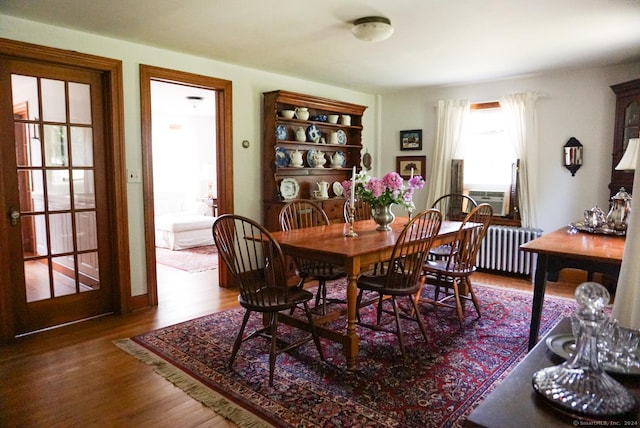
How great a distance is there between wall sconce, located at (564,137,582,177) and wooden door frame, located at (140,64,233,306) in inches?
143

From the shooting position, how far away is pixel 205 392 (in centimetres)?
231

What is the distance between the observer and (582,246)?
2.57 m

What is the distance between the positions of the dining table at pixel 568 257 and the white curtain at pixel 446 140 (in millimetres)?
2688

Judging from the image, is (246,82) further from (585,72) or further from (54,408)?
(585,72)

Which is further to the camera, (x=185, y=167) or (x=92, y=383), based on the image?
(x=185, y=167)

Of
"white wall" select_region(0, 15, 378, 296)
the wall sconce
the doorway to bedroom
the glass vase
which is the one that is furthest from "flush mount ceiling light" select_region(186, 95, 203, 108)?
the wall sconce

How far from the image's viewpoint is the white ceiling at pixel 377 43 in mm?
2732

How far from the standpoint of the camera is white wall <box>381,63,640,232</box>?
4.43m

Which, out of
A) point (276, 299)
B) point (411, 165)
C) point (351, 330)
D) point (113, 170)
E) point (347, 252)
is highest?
point (411, 165)

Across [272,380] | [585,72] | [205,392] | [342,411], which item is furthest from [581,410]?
[585,72]

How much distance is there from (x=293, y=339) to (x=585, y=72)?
416 cm

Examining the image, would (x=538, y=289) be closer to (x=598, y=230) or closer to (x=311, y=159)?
(x=598, y=230)

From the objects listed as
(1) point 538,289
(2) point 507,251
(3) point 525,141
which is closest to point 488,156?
(3) point 525,141

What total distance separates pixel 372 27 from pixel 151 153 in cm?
217
